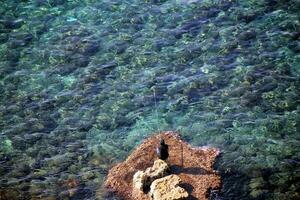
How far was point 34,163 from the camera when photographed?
54.1ft

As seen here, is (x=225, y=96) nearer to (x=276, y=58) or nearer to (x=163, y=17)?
(x=276, y=58)

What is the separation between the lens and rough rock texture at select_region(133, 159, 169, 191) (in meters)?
14.6

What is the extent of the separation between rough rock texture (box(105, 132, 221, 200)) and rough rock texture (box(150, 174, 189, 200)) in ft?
1.23

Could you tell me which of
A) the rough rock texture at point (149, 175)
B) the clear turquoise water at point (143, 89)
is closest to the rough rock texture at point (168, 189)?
the rough rock texture at point (149, 175)

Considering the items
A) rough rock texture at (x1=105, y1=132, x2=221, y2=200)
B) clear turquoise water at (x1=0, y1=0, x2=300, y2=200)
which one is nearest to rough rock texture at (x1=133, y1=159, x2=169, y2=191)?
rough rock texture at (x1=105, y1=132, x2=221, y2=200)

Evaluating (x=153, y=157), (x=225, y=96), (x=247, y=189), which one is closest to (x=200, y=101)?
(x=225, y=96)

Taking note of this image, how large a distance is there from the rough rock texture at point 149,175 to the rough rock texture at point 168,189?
323mm

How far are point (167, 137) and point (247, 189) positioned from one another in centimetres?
390

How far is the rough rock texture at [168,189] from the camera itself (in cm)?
1381

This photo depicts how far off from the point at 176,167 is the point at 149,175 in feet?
3.95

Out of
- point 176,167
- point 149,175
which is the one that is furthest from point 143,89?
point 149,175

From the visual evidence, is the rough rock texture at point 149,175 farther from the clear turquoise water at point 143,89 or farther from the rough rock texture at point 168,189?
the clear turquoise water at point 143,89

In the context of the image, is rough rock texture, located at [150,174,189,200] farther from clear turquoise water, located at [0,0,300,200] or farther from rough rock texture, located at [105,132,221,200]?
clear turquoise water, located at [0,0,300,200]

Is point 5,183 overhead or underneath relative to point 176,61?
underneath
